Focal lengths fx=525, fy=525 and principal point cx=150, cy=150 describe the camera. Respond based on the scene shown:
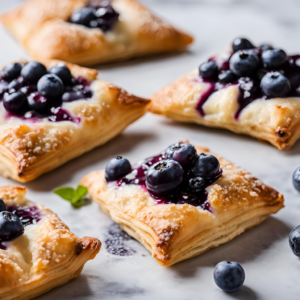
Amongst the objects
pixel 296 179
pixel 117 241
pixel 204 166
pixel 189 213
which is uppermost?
pixel 204 166

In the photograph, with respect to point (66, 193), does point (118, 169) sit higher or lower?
higher

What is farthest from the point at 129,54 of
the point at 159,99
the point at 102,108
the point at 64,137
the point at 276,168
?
the point at 276,168

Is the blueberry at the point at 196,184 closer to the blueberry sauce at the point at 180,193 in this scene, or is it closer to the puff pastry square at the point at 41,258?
the blueberry sauce at the point at 180,193

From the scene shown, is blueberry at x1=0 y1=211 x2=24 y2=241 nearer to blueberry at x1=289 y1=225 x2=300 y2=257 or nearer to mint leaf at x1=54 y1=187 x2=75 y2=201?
mint leaf at x1=54 y1=187 x2=75 y2=201

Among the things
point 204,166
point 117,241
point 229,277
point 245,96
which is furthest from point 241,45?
point 229,277

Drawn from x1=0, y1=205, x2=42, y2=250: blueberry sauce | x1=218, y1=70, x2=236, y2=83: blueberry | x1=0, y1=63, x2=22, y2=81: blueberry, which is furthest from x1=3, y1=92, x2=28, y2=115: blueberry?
x1=218, y1=70, x2=236, y2=83: blueberry

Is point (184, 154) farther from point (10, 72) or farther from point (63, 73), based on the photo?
point (10, 72)

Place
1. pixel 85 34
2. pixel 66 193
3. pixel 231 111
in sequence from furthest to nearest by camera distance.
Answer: pixel 85 34, pixel 231 111, pixel 66 193

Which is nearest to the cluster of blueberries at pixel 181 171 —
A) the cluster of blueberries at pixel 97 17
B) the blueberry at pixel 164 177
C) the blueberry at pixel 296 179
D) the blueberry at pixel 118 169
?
the blueberry at pixel 164 177
